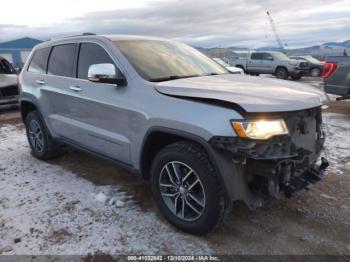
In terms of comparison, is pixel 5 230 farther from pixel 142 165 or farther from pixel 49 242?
pixel 142 165

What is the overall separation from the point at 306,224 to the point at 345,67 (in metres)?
5.23

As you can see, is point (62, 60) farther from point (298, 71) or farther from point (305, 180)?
point (298, 71)

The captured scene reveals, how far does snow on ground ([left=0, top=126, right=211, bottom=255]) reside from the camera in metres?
3.08

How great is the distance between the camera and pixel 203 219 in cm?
304

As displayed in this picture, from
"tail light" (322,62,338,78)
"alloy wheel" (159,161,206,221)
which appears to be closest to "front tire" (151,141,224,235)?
"alloy wheel" (159,161,206,221)

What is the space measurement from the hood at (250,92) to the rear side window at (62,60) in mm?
1699

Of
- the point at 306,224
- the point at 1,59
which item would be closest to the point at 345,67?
the point at 306,224

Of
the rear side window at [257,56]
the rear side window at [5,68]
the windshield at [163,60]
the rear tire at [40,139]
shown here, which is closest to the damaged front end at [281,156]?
the windshield at [163,60]

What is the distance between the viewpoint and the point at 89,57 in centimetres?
416

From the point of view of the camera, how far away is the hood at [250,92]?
108 inches

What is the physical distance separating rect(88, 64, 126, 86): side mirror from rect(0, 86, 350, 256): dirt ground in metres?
1.36

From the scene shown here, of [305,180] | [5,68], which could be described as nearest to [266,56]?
[5,68]

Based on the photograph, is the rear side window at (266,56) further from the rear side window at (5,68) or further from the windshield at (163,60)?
the windshield at (163,60)

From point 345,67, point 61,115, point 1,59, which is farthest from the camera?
point 1,59
